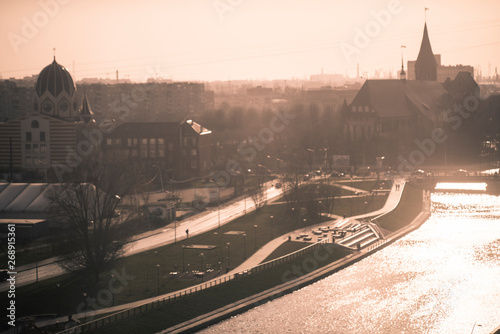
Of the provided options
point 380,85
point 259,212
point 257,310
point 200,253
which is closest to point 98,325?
point 257,310

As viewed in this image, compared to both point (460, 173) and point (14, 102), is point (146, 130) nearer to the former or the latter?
point (460, 173)

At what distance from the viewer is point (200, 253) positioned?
35.5m

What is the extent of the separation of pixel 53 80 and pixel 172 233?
25133 mm

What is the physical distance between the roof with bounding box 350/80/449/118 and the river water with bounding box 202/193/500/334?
30.6 m

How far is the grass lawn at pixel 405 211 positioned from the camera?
4512cm

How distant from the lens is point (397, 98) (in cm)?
7456

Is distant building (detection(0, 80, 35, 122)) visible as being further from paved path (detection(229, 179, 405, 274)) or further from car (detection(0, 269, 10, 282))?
car (detection(0, 269, 10, 282))

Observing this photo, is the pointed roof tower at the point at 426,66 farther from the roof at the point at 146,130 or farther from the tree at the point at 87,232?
the tree at the point at 87,232

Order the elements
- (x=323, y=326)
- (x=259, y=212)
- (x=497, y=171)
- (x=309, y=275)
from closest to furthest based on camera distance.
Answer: (x=323, y=326), (x=309, y=275), (x=259, y=212), (x=497, y=171)

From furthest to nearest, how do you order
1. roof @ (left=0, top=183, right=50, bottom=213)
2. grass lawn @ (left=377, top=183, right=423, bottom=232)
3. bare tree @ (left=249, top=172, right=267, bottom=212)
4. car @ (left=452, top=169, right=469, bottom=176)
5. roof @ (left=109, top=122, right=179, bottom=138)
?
car @ (left=452, top=169, right=469, bottom=176), roof @ (left=109, top=122, right=179, bottom=138), bare tree @ (left=249, top=172, right=267, bottom=212), grass lawn @ (left=377, top=183, right=423, bottom=232), roof @ (left=0, top=183, right=50, bottom=213)

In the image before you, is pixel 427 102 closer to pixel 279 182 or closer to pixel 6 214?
pixel 279 182

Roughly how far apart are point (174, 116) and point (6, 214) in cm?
5858

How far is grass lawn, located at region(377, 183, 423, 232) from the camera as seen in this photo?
45125 mm

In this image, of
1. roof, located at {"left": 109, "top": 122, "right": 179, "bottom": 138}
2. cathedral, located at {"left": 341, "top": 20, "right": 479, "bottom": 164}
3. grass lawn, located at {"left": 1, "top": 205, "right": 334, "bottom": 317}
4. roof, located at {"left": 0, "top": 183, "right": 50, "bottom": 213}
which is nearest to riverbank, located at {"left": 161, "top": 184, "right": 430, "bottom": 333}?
grass lawn, located at {"left": 1, "top": 205, "right": 334, "bottom": 317}
